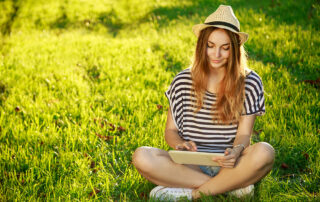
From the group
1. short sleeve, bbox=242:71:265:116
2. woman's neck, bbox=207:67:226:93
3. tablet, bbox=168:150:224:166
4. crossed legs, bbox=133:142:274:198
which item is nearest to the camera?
tablet, bbox=168:150:224:166

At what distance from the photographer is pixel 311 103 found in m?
4.08

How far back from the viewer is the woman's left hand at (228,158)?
2514 millimetres

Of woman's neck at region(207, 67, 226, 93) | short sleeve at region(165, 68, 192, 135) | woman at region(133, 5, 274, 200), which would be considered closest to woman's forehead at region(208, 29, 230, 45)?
woman at region(133, 5, 274, 200)

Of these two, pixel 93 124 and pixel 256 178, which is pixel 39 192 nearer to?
pixel 93 124

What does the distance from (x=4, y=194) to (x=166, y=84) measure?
2579mm

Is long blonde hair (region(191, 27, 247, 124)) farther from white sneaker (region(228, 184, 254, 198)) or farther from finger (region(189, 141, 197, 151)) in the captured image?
white sneaker (region(228, 184, 254, 198))

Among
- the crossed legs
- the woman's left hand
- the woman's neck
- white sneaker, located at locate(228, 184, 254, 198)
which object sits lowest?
white sneaker, located at locate(228, 184, 254, 198)

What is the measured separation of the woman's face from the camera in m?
2.82

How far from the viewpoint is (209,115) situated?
2998 millimetres

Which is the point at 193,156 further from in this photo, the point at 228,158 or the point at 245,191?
the point at 245,191

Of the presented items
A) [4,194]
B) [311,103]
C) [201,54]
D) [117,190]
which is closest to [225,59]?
[201,54]

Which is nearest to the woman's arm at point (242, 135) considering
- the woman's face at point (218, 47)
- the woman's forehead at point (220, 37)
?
the woman's face at point (218, 47)

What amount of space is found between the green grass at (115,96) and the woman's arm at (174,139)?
0.42 m

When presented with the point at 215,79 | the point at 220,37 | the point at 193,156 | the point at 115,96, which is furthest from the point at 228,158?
the point at 115,96
